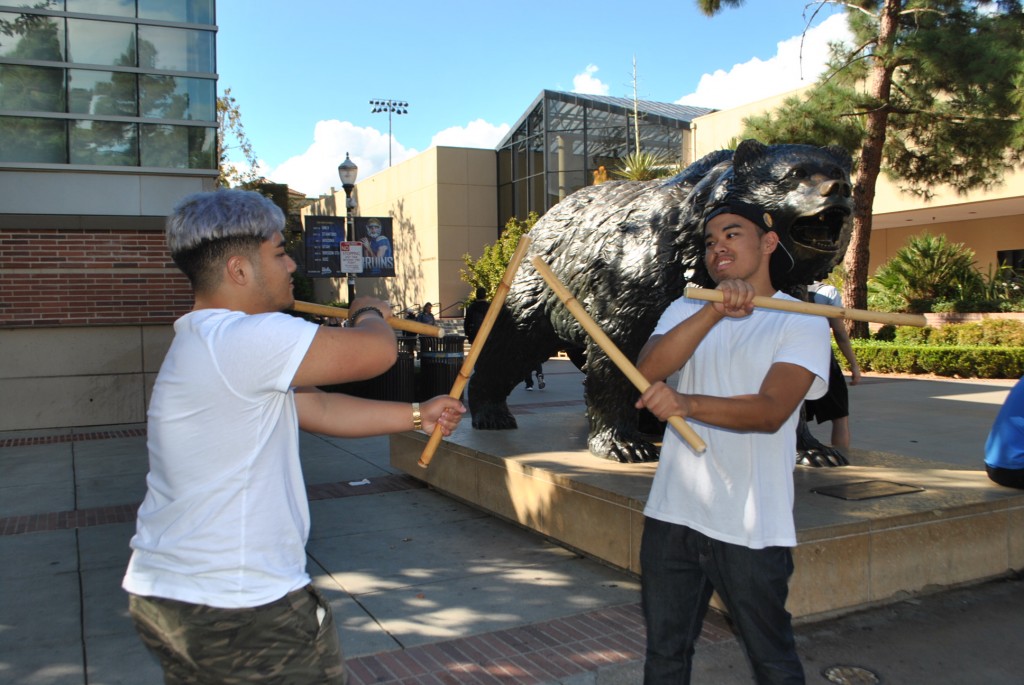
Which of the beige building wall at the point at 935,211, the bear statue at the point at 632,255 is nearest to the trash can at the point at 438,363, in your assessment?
the bear statue at the point at 632,255

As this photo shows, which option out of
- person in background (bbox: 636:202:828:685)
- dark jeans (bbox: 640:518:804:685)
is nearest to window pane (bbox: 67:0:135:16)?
person in background (bbox: 636:202:828:685)

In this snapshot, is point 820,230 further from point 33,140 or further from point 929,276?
point 929,276

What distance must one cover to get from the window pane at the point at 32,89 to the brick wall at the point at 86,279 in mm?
1563

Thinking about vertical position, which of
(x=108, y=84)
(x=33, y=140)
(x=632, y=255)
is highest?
(x=108, y=84)

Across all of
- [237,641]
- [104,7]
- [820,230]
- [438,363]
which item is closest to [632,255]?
[820,230]

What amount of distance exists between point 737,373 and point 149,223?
10.2 m

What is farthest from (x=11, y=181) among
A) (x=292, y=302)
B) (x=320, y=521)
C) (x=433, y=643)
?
(x=292, y=302)

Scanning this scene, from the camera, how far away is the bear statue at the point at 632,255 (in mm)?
4027

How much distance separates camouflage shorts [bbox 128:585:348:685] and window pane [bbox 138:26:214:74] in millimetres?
10971

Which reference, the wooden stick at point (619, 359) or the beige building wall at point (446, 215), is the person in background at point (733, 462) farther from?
the beige building wall at point (446, 215)

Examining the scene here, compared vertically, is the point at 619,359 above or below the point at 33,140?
below

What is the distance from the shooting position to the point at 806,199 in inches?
155

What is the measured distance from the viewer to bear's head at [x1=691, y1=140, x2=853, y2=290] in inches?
155

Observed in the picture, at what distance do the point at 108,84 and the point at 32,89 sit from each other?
88 centimetres
